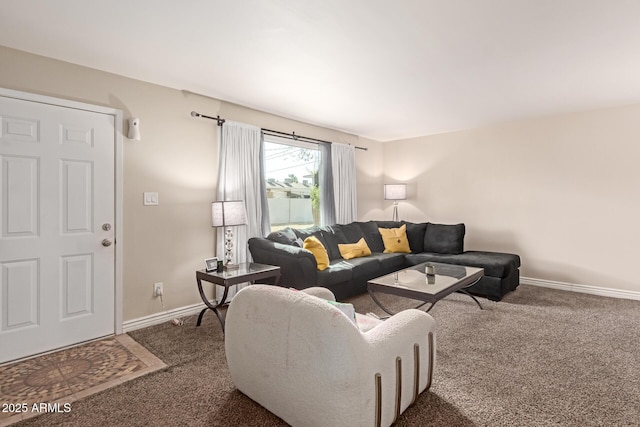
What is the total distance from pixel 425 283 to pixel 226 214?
2.06m

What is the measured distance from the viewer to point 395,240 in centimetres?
523

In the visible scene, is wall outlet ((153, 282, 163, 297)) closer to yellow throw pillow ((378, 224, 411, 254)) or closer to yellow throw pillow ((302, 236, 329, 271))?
yellow throw pillow ((302, 236, 329, 271))

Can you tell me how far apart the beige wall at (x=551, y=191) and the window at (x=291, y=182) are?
6.84 feet

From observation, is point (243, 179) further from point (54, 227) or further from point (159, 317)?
→ point (54, 227)

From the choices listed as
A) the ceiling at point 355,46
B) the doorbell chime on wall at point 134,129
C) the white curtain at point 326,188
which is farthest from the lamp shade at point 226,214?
the white curtain at point 326,188

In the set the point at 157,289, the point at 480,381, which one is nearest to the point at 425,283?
the point at 480,381

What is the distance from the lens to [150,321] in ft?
10.9

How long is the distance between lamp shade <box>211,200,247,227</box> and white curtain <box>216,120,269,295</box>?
44cm

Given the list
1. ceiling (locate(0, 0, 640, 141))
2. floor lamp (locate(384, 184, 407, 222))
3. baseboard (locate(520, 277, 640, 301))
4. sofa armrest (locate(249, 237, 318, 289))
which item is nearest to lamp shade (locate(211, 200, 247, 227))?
sofa armrest (locate(249, 237, 318, 289))

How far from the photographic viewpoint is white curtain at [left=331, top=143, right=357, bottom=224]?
5.38m

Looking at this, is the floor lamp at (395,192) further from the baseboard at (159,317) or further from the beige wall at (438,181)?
the baseboard at (159,317)

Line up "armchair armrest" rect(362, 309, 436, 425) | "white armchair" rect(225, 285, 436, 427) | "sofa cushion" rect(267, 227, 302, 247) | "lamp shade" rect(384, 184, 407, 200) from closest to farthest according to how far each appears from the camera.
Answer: "white armchair" rect(225, 285, 436, 427) → "armchair armrest" rect(362, 309, 436, 425) → "sofa cushion" rect(267, 227, 302, 247) → "lamp shade" rect(384, 184, 407, 200)

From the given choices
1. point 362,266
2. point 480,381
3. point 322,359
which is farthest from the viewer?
point 362,266

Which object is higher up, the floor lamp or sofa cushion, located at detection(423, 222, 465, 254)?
the floor lamp
